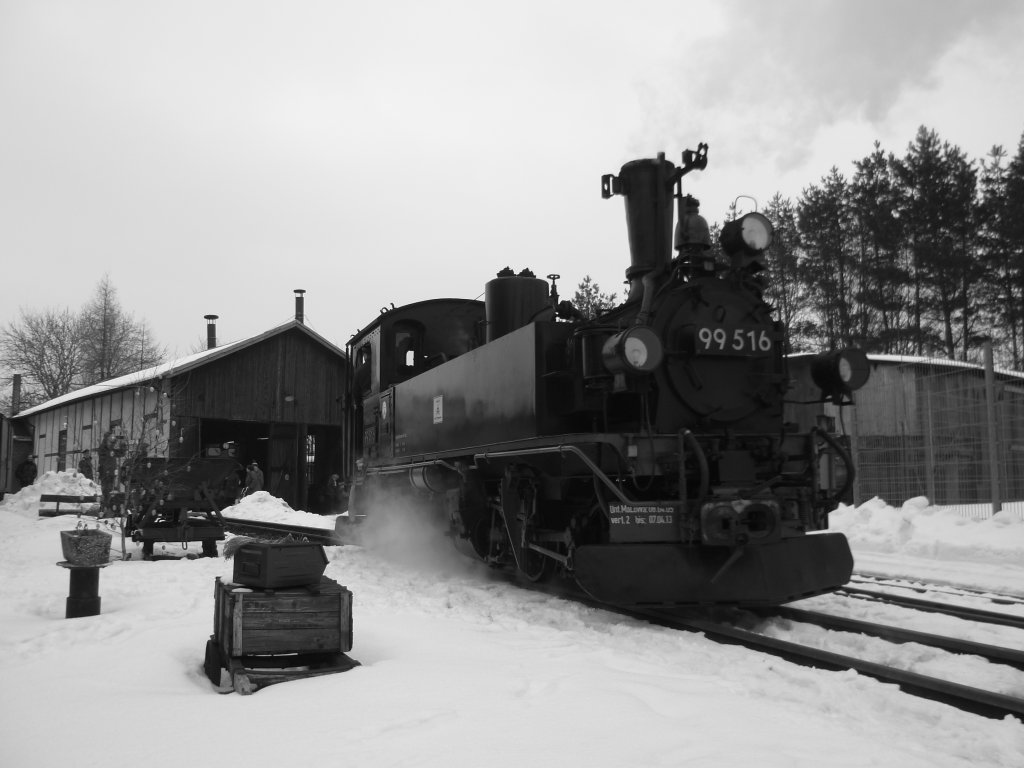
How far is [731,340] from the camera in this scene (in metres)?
6.23

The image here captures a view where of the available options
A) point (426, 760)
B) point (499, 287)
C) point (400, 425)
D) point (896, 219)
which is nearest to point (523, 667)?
point (426, 760)

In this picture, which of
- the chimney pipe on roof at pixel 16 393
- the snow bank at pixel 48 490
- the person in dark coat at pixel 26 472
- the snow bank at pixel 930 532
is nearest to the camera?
the snow bank at pixel 930 532

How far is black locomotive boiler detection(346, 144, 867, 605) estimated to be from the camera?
18.0ft

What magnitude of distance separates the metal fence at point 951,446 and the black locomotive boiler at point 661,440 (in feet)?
17.8

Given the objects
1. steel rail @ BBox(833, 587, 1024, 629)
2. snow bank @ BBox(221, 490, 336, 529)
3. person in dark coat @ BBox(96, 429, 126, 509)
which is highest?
person in dark coat @ BBox(96, 429, 126, 509)

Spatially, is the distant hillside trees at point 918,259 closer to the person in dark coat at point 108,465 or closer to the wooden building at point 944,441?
the wooden building at point 944,441

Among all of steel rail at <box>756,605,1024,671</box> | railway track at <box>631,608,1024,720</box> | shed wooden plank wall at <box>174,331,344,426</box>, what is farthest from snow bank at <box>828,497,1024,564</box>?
shed wooden plank wall at <box>174,331,344,426</box>

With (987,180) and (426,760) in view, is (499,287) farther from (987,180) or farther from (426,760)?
(987,180)

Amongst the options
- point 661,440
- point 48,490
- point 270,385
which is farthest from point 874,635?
point 48,490

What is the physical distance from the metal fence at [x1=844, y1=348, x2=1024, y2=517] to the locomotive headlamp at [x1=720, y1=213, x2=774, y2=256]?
5.50m

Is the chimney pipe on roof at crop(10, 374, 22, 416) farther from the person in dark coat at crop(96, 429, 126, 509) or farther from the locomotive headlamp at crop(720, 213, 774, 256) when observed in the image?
the locomotive headlamp at crop(720, 213, 774, 256)

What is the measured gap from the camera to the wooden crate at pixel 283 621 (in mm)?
4070

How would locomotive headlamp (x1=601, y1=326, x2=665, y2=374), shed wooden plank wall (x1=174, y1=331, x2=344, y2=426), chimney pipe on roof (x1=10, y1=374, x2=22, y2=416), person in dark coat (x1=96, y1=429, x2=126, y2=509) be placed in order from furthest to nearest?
chimney pipe on roof (x1=10, y1=374, x2=22, y2=416)
shed wooden plank wall (x1=174, y1=331, x2=344, y2=426)
person in dark coat (x1=96, y1=429, x2=126, y2=509)
locomotive headlamp (x1=601, y1=326, x2=665, y2=374)

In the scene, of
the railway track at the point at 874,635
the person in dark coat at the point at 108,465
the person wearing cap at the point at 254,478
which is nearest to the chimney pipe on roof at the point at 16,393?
the person wearing cap at the point at 254,478
